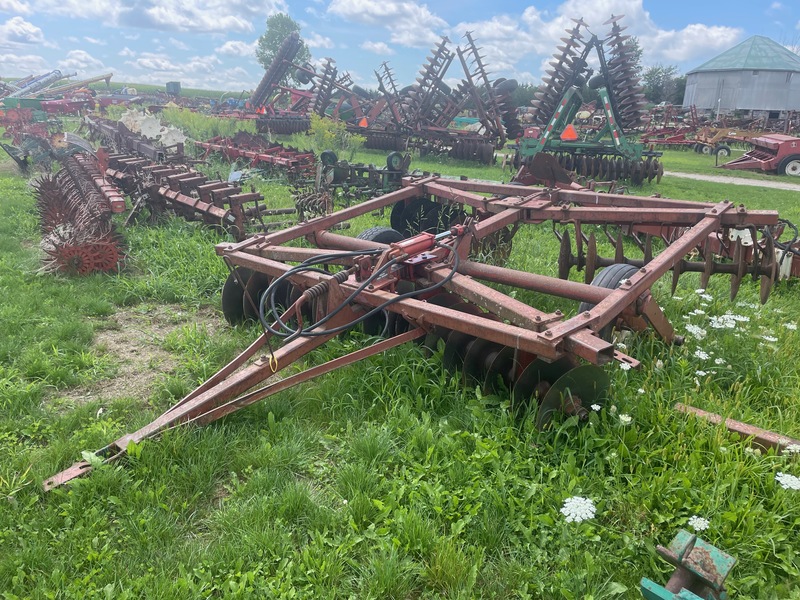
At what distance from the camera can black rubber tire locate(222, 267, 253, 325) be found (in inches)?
168

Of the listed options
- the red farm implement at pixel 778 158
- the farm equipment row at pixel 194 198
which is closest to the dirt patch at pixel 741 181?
the red farm implement at pixel 778 158

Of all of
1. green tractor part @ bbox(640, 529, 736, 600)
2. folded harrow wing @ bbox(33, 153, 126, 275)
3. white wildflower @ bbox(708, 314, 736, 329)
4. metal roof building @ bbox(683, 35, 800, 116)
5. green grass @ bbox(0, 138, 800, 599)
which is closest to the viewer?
green tractor part @ bbox(640, 529, 736, 600)

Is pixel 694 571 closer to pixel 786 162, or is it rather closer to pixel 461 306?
pixel 461 306

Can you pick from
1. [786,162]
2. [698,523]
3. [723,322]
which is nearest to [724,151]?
[786,162]

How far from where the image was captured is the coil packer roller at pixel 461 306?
8.54 feet

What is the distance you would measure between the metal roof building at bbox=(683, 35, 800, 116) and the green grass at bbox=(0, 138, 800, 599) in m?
41.1

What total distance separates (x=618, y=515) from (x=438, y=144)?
54.3 ft

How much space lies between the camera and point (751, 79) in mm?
38781

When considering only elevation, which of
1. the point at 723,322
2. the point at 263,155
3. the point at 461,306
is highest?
the point at 263,155

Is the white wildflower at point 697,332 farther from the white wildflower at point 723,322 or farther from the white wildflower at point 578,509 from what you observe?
the white wildflower at point 578,509

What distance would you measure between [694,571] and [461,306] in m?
2.03

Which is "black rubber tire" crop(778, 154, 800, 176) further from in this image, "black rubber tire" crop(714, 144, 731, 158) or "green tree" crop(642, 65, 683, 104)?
"green tree" crop(642, 65, 683, 104)

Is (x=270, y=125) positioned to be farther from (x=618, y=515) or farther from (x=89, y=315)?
(x=618, y=515)

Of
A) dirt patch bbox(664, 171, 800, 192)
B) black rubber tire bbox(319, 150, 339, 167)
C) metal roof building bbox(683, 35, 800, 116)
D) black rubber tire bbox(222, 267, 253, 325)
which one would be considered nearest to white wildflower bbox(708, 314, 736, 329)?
black rubber tire bbox(222, 267, 253, 325)
